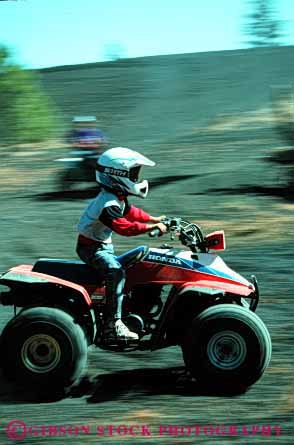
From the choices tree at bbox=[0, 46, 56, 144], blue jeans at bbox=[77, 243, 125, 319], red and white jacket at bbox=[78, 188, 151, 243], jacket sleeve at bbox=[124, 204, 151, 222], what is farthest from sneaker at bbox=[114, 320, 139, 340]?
tree at bbox=[0, 46, 56, 144]

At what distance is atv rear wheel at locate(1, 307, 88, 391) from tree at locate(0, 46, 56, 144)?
24131 mm

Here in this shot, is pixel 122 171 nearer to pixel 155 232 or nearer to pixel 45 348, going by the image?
pixel 155 232

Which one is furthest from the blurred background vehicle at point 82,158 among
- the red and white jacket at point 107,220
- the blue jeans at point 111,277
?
the blue jeans at point 111,277

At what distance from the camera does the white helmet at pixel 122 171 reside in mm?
6422

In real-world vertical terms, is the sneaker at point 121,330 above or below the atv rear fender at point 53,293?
below

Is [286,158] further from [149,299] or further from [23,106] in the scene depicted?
[23,106]

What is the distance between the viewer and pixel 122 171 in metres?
6.42

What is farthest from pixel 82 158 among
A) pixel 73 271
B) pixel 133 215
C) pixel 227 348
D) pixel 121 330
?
pixel 227 348

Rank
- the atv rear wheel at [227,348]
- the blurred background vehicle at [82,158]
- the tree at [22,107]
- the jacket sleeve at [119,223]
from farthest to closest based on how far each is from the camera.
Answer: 1. the tree at [22,107]
2. the blurred background vehicle at [82,158]
3. the jacket sleeve at [119,223]
4. the atv rear wheel at [227,348]

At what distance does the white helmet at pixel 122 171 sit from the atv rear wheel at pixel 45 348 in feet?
3.26

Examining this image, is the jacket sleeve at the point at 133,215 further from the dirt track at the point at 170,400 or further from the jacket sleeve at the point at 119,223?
the dirt track at the point at 170,400

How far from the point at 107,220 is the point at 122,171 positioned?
0.37m

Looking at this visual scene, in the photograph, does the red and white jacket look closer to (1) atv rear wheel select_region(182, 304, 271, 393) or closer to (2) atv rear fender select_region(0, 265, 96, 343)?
(2) atv rear fender select_region(0, 265, 96, 343)

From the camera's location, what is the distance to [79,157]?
1772 centimetres
